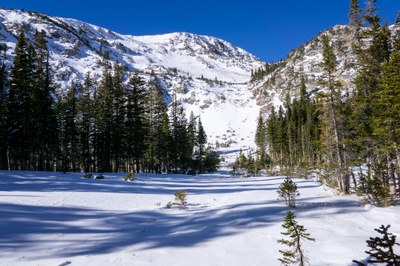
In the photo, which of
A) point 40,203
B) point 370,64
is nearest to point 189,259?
point 40,203

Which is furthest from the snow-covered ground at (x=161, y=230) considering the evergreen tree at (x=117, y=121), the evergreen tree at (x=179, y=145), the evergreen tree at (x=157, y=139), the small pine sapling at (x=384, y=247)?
the evergreen tree at (x=179, y=145)

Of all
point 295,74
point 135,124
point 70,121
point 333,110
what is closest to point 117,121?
point 135,124

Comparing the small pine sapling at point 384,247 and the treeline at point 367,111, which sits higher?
the treeline at point 367,111

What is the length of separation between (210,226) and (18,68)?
99.6 feet

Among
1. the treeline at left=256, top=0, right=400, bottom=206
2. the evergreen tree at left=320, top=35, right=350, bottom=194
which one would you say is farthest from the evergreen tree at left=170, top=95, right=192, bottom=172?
the treeline at left=256, top=0, right=400, bottom=206

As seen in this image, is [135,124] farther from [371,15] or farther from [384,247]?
[384,247]

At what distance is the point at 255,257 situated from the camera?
6648 millimetres

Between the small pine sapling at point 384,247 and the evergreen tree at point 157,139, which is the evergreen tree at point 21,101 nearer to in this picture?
the evergreen tree at point 157,139

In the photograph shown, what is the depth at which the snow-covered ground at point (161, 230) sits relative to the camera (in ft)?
21.6

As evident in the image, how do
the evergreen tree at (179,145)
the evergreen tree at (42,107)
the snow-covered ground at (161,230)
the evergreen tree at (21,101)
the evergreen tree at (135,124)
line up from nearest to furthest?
the snow-covered ground at (161,230), the evergreen tree at (21,101), the evergreen tree at (42,107), the evergreen tree at (135,124), the evergreen tree at (179,145)

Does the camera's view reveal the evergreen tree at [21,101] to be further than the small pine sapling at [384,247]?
Yes

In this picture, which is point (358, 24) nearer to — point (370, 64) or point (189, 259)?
point (370, 64)

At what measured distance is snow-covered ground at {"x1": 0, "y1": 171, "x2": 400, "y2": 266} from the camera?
659 cm

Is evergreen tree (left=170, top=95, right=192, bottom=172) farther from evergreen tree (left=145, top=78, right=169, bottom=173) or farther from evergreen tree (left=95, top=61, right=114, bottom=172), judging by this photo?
evergreen tree (left=95, top=61, right=114, bottom=172)
